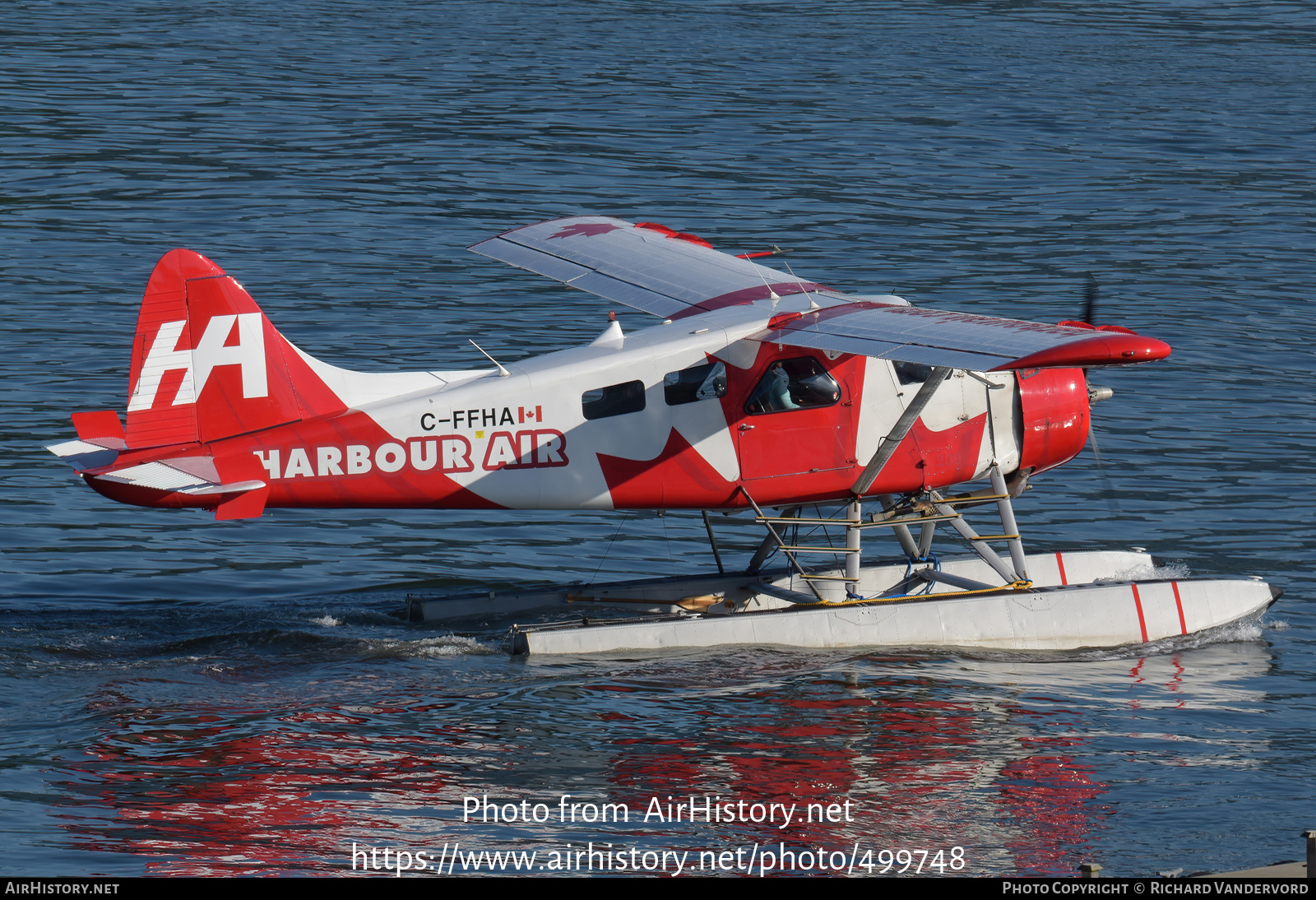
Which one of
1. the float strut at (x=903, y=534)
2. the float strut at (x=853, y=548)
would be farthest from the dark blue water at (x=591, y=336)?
the float strut at (x=903, y=534)

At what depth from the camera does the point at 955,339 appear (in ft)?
41.4

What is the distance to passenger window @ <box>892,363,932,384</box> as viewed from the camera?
46.8ft

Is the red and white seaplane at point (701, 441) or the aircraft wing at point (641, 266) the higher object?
the aircraft wing at point (641, 266)

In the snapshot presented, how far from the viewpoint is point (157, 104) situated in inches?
1425

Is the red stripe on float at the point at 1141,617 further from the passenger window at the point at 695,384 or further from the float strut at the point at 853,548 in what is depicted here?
the passenger window at the point at 695,384

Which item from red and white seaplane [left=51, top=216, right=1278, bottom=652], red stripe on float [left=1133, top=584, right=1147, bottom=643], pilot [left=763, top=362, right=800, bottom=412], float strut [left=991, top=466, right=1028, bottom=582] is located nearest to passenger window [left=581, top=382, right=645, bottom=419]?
red and white seaplane [left=51, top=216, right=1278, bottom=652]

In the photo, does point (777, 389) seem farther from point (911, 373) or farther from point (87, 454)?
point (87, 454)

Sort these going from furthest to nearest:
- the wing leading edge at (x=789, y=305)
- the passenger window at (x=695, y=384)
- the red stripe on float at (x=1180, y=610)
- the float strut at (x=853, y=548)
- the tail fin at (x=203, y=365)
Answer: the red stripe on float at (x=1180, y=610) → the float strut at (x=853, y=548) → the passenger window at (x=695, y=384) → the tail fin at (x=203, y=365) → the wing leading edge at (x=789, y=305)

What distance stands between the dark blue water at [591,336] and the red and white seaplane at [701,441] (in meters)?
0.57

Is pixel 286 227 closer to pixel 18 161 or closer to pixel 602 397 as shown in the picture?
pixel 18 161

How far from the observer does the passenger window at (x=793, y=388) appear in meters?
14.1

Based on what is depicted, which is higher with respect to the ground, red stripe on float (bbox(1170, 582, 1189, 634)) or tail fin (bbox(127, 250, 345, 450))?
tail fin (bbox(127, 250, 345, 450))

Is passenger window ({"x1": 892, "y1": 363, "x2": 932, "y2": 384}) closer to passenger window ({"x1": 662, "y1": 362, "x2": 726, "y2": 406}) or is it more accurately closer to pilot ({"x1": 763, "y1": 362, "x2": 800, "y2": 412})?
pilot ({"x1": 763, "y1": 362, "x2": 800, "y2": 412})

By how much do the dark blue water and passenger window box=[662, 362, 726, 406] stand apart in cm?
223
